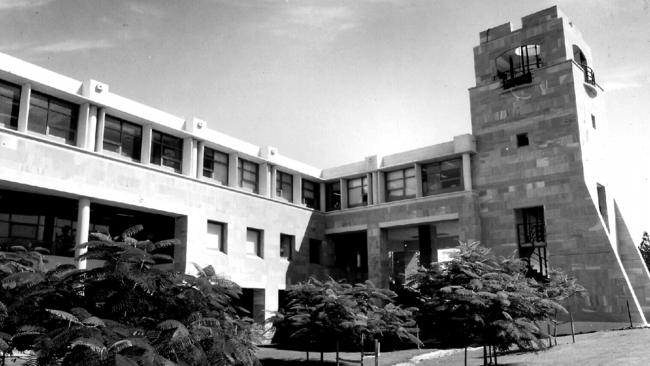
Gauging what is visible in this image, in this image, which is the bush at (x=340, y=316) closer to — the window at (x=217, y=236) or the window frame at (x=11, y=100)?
the window at (x=217, y=236)

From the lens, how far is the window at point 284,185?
4650 cm

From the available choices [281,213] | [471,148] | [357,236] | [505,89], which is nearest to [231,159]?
[281,213]

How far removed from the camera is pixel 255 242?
4247 cm

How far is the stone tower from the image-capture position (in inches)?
1412

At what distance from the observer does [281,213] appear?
146ft

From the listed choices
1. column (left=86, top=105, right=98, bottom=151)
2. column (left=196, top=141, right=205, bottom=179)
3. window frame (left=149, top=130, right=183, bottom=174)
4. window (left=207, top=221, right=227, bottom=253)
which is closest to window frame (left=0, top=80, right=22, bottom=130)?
column (left=86, top=105, right=98, bottom=151)

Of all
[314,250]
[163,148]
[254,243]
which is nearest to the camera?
[163,148]

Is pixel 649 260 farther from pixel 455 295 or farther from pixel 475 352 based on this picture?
pixel 455 295

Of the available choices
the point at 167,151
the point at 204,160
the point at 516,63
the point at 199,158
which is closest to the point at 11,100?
the point at 167,151

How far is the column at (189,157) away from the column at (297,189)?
37.1 ft

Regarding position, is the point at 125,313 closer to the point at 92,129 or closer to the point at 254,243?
the point at 92,129

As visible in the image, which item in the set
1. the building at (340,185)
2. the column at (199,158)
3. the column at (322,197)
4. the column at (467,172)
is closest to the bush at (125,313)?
the building at (340,185)

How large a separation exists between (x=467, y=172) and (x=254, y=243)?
16922mm

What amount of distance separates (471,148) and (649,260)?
58.2m
